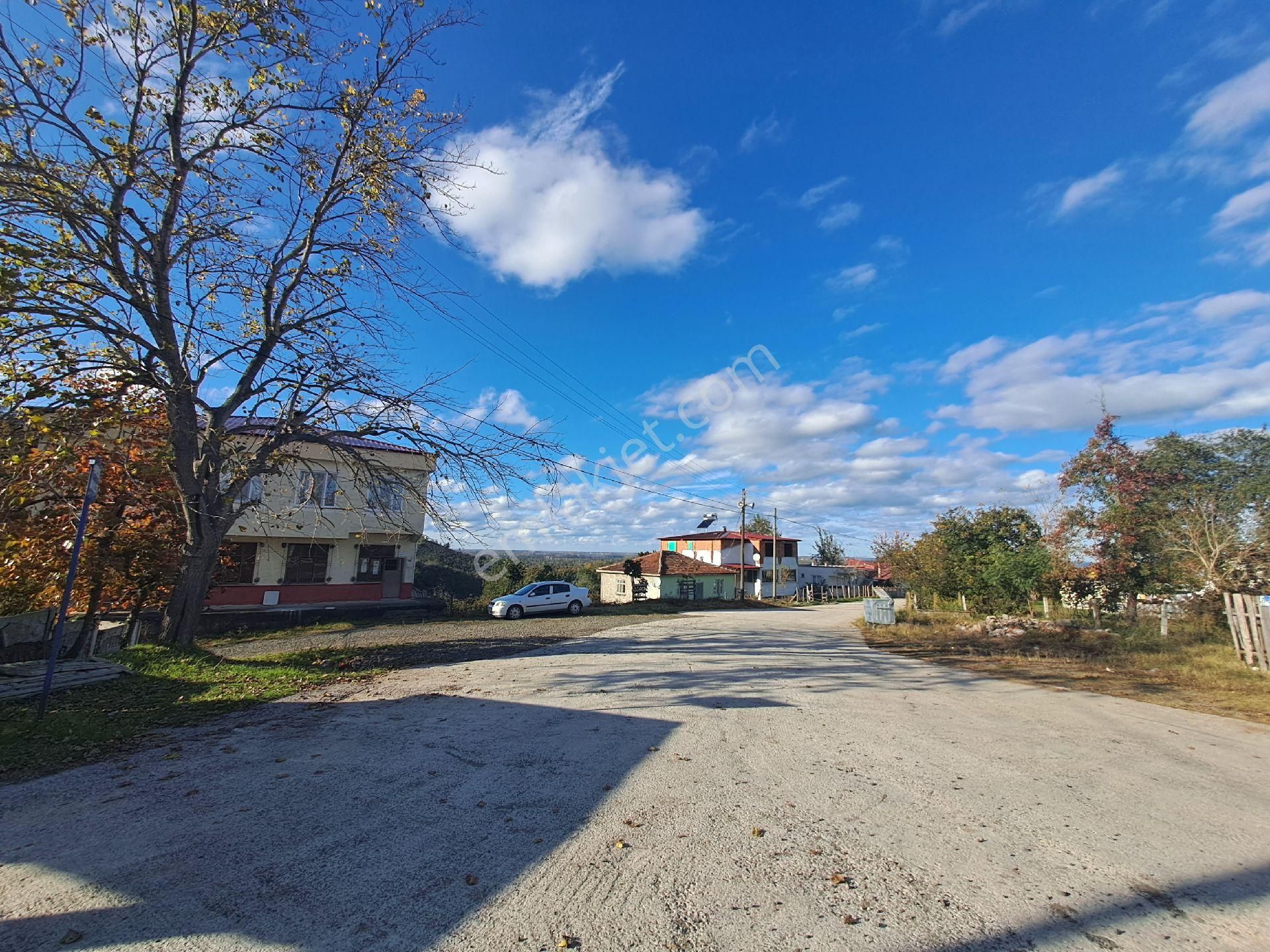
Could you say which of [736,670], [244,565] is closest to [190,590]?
[736,670]

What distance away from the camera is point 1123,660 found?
40.4ft

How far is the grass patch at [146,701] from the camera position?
4.97 metres

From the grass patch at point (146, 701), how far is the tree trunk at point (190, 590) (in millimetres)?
385

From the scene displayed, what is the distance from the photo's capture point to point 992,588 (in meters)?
22.2

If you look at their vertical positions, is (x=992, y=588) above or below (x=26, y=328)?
below

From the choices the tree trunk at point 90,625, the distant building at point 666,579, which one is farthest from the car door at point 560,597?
the distant building at point 666,579

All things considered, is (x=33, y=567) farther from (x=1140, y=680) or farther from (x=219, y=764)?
(x=1140, y=680)

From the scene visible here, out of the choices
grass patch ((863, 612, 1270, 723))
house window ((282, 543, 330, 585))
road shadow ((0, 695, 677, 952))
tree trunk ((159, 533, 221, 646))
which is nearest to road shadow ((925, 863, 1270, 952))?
road shadow ((0, 695, 677, 952))

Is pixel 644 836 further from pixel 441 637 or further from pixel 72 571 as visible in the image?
pixel 441 637

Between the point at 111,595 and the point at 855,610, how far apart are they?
117ft

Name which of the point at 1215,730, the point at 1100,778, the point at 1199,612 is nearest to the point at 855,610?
the point at 1199,612

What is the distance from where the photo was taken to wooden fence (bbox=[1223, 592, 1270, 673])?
10367 mm

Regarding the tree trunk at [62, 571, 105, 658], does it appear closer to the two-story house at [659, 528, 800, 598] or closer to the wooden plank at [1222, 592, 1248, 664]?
the wooden plank at [1222, 592, 1248, 664]

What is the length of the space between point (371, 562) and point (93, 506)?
15376mm
